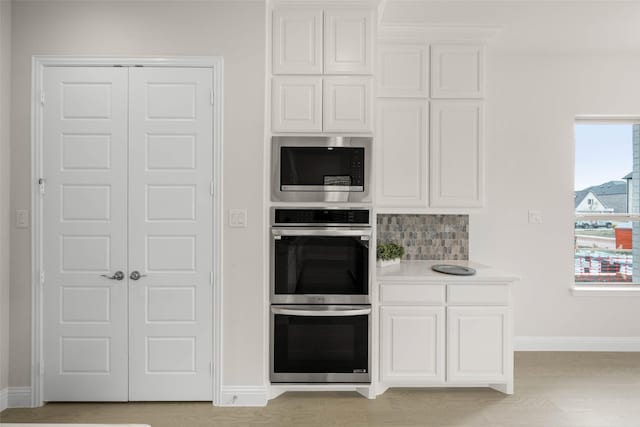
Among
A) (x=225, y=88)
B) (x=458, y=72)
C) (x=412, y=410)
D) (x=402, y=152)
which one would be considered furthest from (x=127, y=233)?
(x=458, y=72)

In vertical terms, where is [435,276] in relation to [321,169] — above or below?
below

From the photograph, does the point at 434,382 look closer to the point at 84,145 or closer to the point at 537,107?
the point at 537,107

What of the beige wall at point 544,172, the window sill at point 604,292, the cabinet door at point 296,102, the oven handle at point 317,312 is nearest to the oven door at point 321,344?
the oven handle at point 317,312

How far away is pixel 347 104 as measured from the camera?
2.84 meters

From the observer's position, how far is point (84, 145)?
2.76 meters

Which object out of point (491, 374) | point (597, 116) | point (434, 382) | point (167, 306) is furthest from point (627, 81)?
point (167, 306)

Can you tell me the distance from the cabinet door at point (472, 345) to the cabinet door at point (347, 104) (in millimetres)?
1458

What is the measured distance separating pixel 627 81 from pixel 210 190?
3.91 m

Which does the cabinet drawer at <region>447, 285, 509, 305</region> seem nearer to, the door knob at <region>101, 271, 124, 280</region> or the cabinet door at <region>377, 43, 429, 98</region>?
the cabinet door at <region>377, 43, 429, 98</region>

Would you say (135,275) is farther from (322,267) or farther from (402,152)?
(402,152)

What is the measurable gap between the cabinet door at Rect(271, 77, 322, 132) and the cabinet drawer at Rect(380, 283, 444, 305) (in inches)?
48.5

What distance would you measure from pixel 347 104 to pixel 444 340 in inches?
70.2

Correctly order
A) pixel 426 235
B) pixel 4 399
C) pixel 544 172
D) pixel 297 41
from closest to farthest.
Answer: pixel 4 399, pixel 297 41, pixel 426 235, pixel 544 172

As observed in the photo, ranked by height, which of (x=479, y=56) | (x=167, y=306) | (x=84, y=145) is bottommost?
(x=167, y=306)
